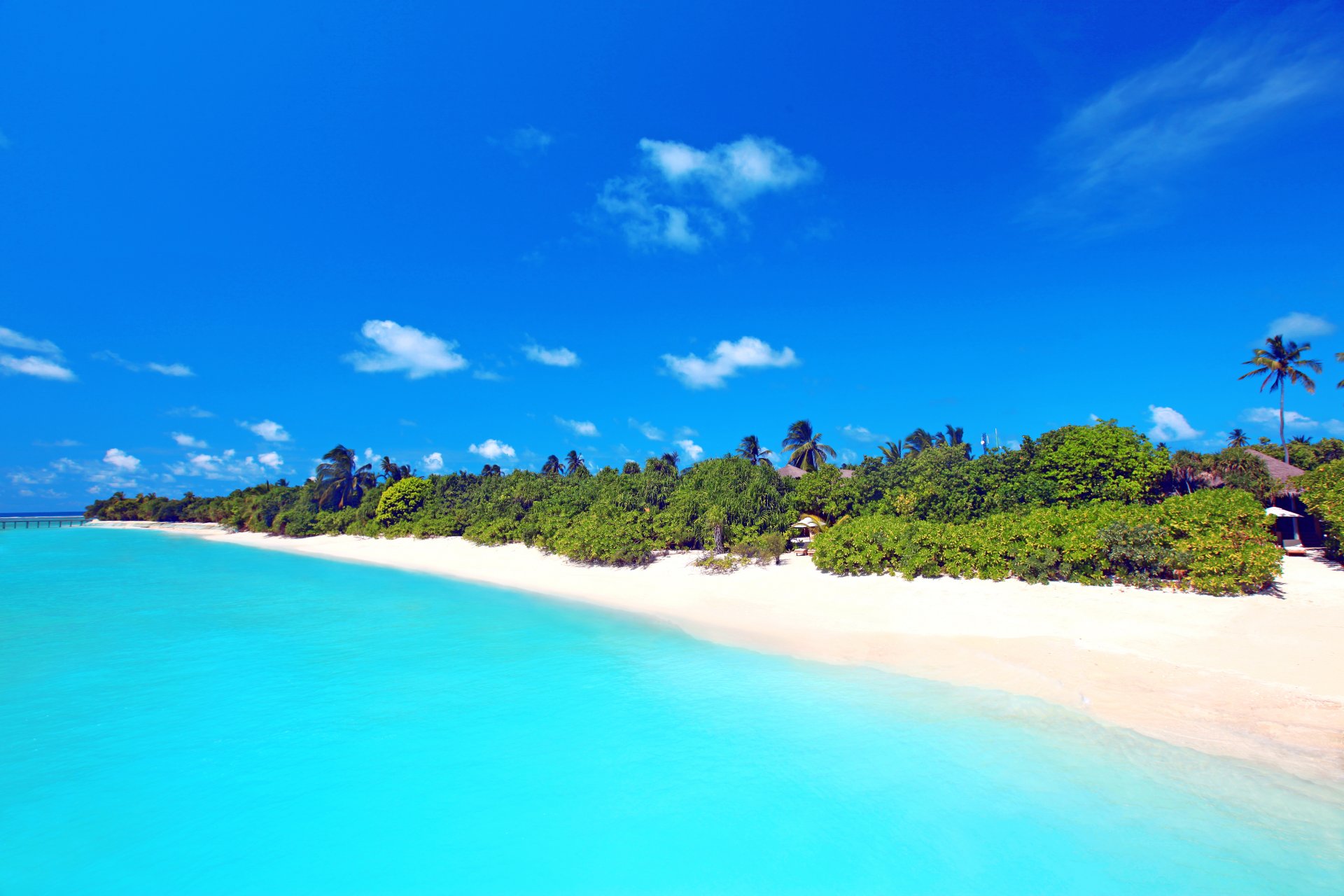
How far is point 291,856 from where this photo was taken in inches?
287

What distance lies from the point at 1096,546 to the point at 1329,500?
771 centimetres

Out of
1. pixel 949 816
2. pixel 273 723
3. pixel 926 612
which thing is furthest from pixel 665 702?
pixel 926 612

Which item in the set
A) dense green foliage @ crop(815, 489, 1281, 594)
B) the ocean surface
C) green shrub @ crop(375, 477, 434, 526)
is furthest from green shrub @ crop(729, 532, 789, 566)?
green shrub @ crop(375, 477, 434, 526)

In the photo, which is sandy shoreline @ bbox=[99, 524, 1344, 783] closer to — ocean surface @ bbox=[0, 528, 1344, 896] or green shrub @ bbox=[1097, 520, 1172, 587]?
green shrub @ bbox=[1097, 520, 1172, 587]

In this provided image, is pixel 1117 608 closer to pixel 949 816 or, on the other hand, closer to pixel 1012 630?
pixel 1012 630

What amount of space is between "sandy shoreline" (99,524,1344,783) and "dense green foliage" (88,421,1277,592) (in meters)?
0.89

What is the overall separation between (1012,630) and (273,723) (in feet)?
50.9

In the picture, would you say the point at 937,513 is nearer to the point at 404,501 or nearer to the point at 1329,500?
the point at 1329,500

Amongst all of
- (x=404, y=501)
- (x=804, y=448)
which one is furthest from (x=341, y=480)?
(x=804, y=448)

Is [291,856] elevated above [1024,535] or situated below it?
below

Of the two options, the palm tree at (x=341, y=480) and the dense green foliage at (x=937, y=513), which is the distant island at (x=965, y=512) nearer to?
the dense green foliage at (x=937, y=513)

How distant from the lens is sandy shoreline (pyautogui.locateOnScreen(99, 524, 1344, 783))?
30.5ft

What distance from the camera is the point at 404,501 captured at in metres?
46.1

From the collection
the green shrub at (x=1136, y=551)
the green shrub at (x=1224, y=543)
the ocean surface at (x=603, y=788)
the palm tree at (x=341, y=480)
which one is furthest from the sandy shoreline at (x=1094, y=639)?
the palm tree at (x=341, y=480)
